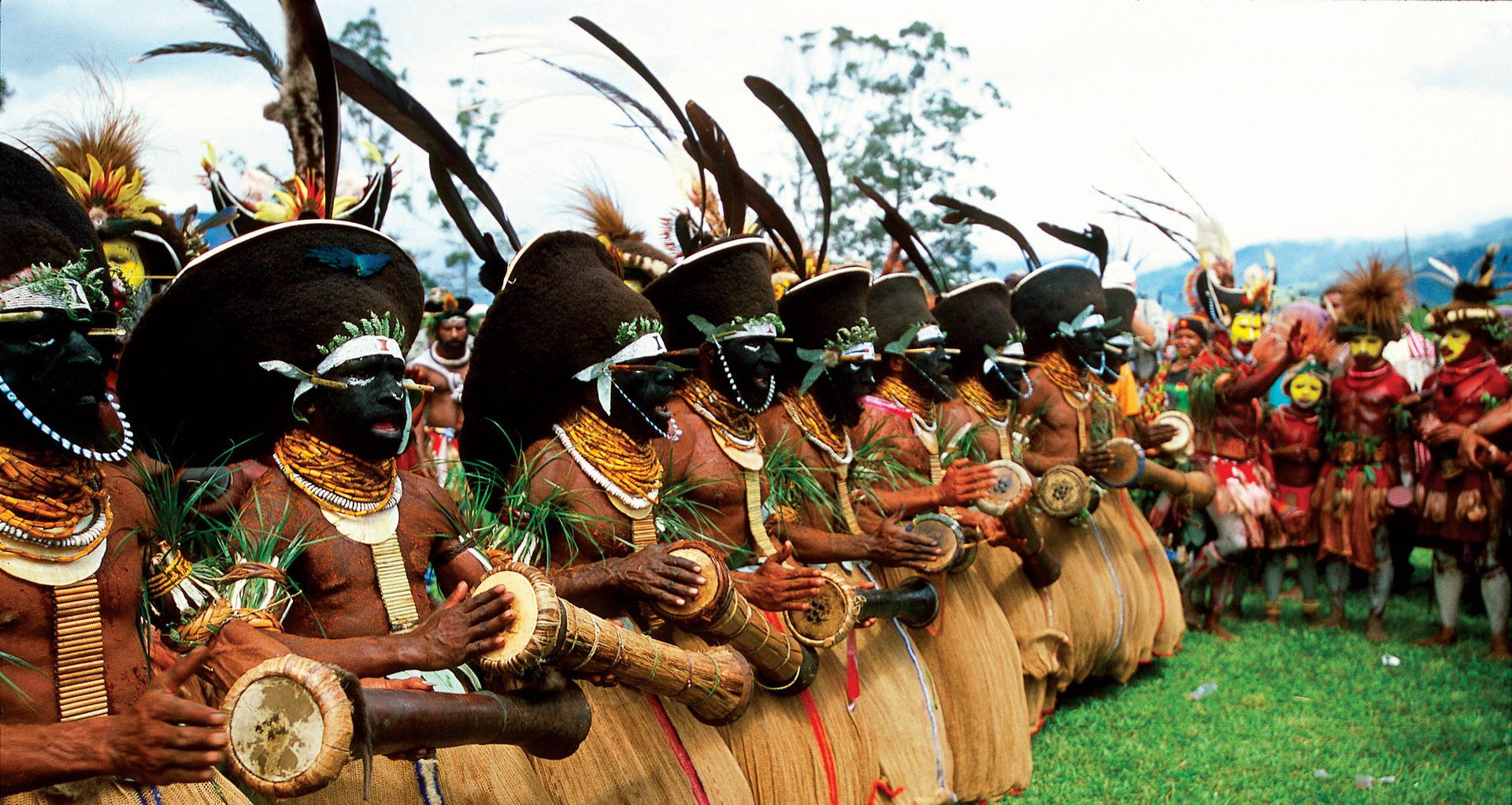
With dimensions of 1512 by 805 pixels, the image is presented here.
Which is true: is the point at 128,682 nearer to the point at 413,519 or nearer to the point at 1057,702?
the point at 413,519

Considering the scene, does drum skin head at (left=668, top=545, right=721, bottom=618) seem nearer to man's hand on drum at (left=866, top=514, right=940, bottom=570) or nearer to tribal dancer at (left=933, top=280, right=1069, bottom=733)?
man's hand on drum at (left=866, top=514, right=940, bottom=570)

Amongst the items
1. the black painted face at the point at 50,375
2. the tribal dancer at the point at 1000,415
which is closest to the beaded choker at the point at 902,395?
the tribal dancer at the point at 1000,415

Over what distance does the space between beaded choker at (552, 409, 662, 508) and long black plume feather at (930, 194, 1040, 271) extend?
3.58m

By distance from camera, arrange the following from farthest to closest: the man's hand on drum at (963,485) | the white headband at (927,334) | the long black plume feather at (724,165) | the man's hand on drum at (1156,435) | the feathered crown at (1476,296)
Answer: the man's hand on drum at (1156,435) → the feathered crown at (1476,296) → the white headband at (927,334) → the man's hand on drum at (963,485) → the long black plume feather at (724,165)

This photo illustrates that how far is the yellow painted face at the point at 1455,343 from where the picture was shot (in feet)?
25.7

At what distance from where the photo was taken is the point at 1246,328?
31.6ft

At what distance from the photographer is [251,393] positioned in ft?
9.37

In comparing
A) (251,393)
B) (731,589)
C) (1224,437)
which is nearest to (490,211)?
(251,393)

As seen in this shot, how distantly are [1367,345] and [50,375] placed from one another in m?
8.28

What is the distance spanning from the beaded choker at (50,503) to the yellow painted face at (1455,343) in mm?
8166

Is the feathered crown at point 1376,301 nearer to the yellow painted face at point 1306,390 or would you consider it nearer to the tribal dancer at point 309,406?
the yellow painted face at point 1306,390

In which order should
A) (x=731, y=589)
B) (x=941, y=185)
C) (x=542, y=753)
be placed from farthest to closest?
(x=941, y=185) < (x=731, y=589) < (x=542, y=753)

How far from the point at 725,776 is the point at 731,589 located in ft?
2.28

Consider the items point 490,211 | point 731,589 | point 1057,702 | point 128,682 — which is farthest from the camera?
point 1057,702
